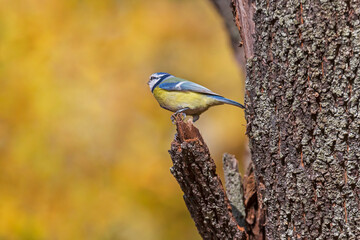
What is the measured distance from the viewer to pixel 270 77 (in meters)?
1.95

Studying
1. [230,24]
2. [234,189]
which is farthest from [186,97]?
[230,24]

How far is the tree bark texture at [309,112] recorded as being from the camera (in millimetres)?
1765

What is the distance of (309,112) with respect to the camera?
184cm

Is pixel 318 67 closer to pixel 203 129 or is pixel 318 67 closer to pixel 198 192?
pixel 198 192

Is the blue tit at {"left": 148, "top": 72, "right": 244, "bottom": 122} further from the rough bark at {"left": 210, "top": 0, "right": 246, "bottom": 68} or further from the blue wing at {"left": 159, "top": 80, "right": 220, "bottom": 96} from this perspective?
the rough bark at {"left": 210, "top": 0, "right": 246, "bottom": 68}

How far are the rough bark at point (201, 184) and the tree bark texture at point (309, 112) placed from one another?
234 millimetres

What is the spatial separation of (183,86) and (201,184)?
702mm

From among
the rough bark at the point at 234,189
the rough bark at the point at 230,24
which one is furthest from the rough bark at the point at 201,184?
the rough bark at the point at 230,24

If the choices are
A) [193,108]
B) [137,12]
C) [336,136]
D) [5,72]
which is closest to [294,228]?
[336,136]

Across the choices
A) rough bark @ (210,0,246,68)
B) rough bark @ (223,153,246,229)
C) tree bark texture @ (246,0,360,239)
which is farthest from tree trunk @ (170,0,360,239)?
rough bark @ (210,0,246,68)

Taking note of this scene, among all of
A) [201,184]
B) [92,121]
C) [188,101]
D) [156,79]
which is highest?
[92,121]

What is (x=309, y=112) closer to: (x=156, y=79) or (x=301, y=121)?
(x=301, y=121)

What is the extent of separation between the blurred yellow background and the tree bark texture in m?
3.36

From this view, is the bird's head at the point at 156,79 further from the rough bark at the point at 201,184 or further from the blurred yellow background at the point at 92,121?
the blurred yellow background at the point at 92,121
